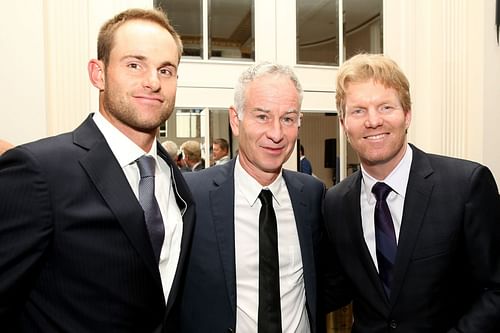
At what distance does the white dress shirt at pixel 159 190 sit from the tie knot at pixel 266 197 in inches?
12.3

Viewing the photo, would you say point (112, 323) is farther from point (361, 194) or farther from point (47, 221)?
point (361, 194)

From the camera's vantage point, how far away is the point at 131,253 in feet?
3.69

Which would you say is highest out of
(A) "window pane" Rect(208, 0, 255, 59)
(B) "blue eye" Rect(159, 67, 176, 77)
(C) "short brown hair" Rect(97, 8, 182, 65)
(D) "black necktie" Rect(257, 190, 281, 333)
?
(A) "window pane" Rect(208, 0, 255, 59)

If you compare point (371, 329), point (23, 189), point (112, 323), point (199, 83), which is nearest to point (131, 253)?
point (112, 323)

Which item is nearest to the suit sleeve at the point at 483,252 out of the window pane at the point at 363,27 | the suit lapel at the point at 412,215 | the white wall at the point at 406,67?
the suit lapel at the point at 412,215

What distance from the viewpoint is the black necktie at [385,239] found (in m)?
1.47

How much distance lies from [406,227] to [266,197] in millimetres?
460

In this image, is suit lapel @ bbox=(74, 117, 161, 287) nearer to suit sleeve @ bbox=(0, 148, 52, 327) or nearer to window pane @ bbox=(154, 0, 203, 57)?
suit sleeve @ bbox=(0, 148, 52, 327)

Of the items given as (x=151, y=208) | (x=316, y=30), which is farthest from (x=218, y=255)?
(x=316, y=30)

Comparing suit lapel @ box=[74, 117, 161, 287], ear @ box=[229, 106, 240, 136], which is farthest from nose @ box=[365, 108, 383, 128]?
suit lapel @ box=[74, 117, 161, 287]

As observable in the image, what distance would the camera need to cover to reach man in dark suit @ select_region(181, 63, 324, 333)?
4.86 ft

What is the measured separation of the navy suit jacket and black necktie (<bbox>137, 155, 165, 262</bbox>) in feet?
0.99

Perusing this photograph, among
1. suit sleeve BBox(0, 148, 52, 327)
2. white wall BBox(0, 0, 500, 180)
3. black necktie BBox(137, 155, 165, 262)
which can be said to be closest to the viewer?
suit sleeve BBox(0, 148, 52, 327)

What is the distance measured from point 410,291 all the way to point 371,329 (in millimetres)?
187
